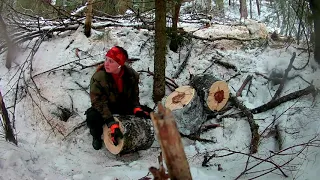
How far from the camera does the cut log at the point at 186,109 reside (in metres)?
3.97

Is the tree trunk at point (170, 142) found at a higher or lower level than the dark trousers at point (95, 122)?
higher

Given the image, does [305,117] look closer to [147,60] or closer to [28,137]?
[147,60]

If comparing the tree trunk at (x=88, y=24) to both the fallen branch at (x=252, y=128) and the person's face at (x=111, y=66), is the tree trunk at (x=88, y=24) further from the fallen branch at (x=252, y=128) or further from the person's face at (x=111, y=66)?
the fallen branch at (x=252, y=128)

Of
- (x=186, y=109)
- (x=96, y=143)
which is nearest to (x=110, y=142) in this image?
(x=96, y=143)

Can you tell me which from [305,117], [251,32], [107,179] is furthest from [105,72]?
[251,32]

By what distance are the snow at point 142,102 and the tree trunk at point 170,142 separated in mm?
1530

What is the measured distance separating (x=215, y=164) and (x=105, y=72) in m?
1.46

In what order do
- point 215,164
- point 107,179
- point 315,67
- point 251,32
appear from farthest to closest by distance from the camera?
point 251,32
point 315,67
point 215,164
point 107,179

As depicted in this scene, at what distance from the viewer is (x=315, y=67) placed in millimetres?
4531

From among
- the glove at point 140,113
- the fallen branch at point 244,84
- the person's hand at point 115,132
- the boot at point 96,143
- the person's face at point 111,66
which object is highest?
the person's face at point 111,66

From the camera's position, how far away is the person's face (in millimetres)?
3639

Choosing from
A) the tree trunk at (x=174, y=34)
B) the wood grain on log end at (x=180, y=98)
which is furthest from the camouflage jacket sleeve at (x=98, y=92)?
the tree trunk at (x=174, y=34)

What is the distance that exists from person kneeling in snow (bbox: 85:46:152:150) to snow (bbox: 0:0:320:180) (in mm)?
318

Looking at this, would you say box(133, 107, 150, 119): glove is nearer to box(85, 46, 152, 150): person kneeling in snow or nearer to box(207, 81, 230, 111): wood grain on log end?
box(85, 46, 152, 150): person kneeling in snow
